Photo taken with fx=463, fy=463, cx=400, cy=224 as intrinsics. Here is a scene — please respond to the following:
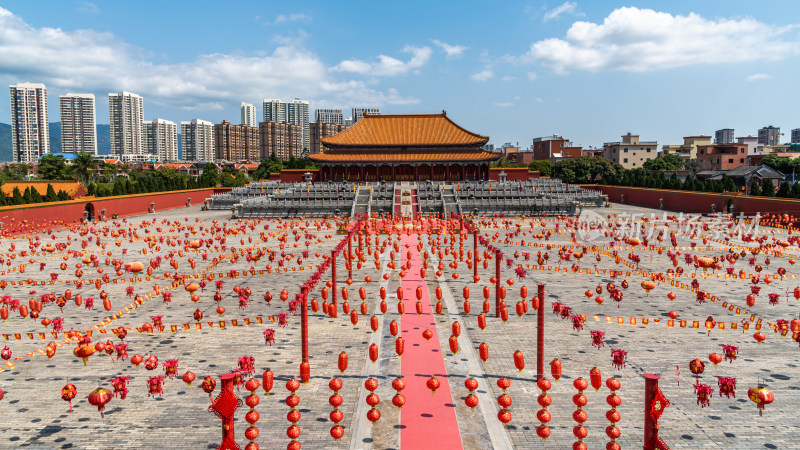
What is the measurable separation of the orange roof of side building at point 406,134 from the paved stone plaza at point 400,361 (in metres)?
48.2

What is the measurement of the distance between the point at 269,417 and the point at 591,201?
57.1 meters

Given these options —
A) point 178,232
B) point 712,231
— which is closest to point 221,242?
point 178,232

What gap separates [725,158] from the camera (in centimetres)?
9569

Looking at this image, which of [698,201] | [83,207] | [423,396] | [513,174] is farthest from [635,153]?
[423,396]

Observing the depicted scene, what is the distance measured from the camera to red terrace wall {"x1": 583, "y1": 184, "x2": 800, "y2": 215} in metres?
40.8

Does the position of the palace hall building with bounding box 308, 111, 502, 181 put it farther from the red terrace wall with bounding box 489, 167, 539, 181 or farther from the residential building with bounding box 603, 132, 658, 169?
the residential building with bounding box 603, 132, 658, 169

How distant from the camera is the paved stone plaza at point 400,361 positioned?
9297mm

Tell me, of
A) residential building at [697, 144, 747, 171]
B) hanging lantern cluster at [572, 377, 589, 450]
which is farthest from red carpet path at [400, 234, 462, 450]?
residential building at [697, 144, 747, 171]

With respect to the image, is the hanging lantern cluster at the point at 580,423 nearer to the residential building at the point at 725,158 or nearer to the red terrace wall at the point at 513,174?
the red terrace wall at the point at 513,174

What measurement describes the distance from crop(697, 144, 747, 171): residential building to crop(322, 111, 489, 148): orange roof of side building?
5962 cm

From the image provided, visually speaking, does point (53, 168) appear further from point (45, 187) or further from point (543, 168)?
point (543, 168)

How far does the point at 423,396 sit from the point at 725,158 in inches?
4313

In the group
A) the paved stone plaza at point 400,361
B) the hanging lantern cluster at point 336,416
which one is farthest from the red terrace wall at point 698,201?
the hanging lantern cluster at point 336,416

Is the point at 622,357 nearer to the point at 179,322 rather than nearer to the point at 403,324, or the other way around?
the point at 403,324
